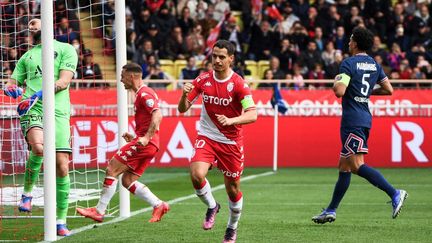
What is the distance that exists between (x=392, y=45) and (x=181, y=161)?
7778mm

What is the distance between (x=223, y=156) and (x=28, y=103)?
8.82 ft

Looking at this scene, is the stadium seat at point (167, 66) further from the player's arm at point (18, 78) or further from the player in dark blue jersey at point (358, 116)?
the player in dark blue jersey at point (358, 116)

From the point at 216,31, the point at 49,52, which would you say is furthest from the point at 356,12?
the point at 49,52

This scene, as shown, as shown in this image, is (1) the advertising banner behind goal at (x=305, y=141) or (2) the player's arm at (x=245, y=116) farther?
(1) the advertising banner behind goal at (x=305, y=141)

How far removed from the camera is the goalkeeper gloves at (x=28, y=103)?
1265cm

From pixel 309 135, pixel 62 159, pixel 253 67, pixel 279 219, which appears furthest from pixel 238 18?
pixel 62 159

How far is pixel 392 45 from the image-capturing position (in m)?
28.8

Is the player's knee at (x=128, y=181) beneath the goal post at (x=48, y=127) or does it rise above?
beneath

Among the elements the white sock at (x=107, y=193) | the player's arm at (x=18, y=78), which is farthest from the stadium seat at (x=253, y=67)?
the white sock at (x=107, y=193)

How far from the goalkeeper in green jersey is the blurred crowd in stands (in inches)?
549

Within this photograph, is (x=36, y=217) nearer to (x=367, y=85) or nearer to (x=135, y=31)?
(x=367, y=85)

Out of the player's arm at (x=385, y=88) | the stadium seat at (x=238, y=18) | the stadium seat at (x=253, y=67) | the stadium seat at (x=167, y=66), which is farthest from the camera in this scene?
the stadium seat at (x=238, y=18)

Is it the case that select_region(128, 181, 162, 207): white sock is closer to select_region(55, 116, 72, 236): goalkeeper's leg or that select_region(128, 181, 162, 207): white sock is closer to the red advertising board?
select_region(55, 116, 72, 236): goalkeeper's leg

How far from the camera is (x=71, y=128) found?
16094mm
